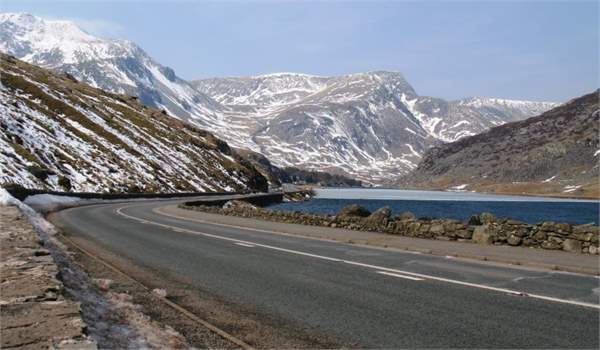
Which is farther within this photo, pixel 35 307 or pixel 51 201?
pixel 51 201

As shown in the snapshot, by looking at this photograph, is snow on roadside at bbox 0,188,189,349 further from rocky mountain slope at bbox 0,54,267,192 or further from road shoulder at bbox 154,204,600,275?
rocky mountain slope at bbox 0,54,267,192

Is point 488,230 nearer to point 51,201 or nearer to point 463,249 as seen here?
point 463,249

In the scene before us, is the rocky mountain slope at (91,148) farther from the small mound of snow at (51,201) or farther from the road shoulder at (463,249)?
the road shoulder at (463,249)

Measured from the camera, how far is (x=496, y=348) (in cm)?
769

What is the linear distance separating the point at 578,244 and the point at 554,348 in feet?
40.5

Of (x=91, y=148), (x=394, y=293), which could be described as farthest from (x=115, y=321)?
(x=91, y=148)

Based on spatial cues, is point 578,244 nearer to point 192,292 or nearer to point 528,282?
point 528,282

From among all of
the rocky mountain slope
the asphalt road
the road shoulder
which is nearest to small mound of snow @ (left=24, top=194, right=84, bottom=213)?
the rocky mountain slope

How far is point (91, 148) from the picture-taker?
99562 mm

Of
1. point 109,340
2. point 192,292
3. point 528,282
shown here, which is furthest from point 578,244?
point 109,340

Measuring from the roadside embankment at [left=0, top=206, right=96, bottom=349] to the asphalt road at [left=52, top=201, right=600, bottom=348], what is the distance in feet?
12.2

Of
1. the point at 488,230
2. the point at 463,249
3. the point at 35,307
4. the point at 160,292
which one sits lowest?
the point at 160,292

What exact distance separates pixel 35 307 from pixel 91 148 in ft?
326

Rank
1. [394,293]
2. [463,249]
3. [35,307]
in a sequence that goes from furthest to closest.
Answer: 1. [463,249]
2. [394,293]
3. [35,307]
